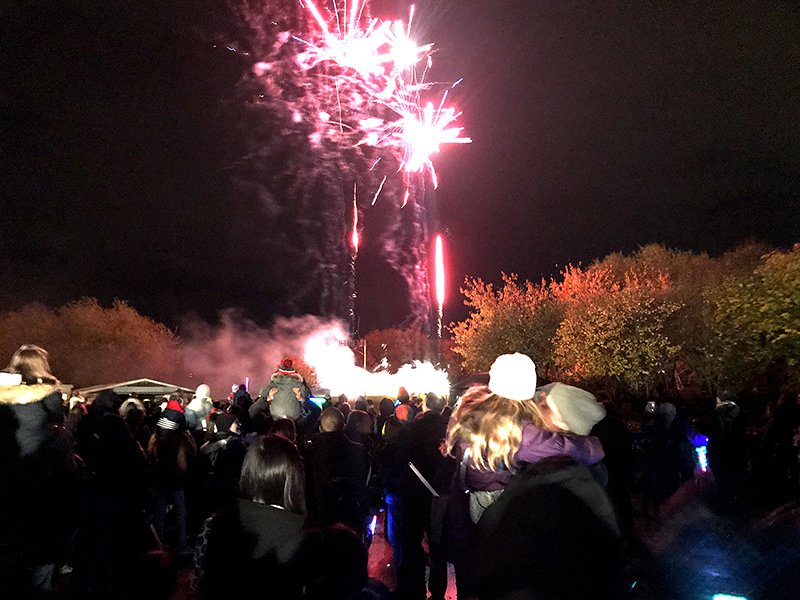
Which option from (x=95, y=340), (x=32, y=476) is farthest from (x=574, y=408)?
(x=95, y=340)

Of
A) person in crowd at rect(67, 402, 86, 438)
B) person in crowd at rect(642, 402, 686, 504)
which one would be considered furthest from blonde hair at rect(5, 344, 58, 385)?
person in crowd at rect(642, 402, 686, 504)

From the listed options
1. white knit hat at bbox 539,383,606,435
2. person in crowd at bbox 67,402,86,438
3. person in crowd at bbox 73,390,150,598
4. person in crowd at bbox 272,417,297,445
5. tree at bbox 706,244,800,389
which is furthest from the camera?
tree at bbox 706,244,800,389

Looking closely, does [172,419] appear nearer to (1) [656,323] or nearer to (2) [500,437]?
(2) [500,437]

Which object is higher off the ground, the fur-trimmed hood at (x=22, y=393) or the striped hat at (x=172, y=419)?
the striped hat at (x=172, y=419)

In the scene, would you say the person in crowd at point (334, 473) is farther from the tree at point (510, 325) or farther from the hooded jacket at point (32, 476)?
the tree at point (510, 325)

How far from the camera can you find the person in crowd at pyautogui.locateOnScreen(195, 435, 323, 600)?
254cm

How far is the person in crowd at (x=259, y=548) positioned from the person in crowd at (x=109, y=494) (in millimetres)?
2966

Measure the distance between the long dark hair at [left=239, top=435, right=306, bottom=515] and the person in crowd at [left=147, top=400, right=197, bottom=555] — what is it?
15.3 feet

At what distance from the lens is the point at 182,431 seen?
7.10 metres

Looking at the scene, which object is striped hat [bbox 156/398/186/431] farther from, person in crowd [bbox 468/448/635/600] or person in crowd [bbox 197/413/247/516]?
person in crowd [bbox 468/448/635/600]

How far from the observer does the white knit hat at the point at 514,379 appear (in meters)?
2.91

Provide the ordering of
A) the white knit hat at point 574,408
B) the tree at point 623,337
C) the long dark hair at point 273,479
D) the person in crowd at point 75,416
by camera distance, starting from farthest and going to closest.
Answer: the tree at point 623,337 → the person in crowd at point 75,416 → the white knit hat at point 574,408 → the long dark hair at point 273,479

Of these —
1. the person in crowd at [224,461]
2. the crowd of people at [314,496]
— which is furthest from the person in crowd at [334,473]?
the person in crowd at [224,461]

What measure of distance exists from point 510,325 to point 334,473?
119 ft
